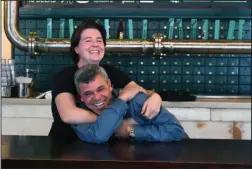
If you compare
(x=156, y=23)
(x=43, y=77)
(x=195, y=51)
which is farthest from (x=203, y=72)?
(x=43, y=77)

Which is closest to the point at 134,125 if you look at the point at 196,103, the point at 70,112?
the point at 70,112

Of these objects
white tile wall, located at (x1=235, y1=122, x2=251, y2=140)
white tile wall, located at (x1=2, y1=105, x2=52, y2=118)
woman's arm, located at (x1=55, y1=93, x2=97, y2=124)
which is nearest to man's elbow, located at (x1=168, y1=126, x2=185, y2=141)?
woman's arm, located at (x1=55, y1=93, x2=97, y2=124)

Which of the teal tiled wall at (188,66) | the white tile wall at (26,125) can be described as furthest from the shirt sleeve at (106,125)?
the teal tiled wall at (188,66)

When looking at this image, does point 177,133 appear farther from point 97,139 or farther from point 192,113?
point 192,113

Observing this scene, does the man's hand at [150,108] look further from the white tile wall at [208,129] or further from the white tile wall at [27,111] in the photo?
the white tile wall at [27,111]

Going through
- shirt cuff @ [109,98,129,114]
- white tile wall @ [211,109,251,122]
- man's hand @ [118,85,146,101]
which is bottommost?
white tile wall @ [211,109,251,122]

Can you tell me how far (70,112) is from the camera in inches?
59.3

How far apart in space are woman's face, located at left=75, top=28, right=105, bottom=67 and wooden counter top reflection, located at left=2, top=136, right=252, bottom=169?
0.44 meters

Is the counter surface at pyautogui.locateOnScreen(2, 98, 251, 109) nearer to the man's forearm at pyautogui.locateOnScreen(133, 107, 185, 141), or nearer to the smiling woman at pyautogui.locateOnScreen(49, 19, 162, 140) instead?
the smiling woman at pyautogui.locateOnScreen(49, 19, 162, 140)

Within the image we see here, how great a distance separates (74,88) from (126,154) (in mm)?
553

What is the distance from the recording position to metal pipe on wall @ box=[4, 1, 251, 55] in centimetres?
260

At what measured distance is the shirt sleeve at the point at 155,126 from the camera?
1.37 metres

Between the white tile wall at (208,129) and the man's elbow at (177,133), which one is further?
the white tile wall at (208,129)

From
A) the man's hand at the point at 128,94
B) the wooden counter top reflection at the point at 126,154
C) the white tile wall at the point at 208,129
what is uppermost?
the man's hand at the point at 128,94
